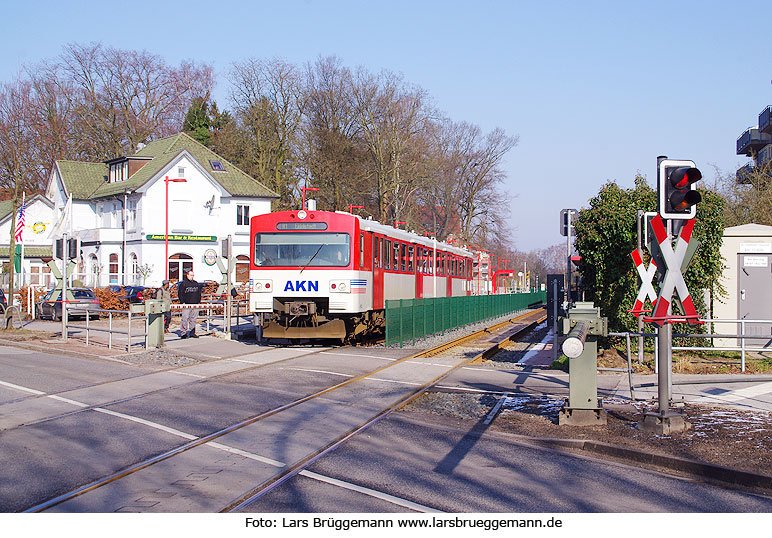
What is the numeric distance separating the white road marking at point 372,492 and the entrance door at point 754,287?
12726 mm

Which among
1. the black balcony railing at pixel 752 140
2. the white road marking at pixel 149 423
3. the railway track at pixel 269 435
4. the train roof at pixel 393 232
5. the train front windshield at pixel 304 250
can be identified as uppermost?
the black balcony railing at pixel 752 140

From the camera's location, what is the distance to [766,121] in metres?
69.8

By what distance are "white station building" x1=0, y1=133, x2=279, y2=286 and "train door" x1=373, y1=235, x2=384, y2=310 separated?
30.4 m

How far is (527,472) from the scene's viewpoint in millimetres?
7441

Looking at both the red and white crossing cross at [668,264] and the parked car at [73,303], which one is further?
the parked car at [73,303]

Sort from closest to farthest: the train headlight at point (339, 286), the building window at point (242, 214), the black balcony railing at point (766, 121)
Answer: the train headlight at point (339, 286) → the building window at point (242, 214) → the black balcony railing at point (766, 121)

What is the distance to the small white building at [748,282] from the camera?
16984mm

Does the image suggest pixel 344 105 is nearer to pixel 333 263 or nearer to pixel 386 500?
pixel 333 263

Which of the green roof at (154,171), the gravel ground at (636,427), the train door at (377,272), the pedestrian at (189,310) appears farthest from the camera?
the green roof at (154,171)

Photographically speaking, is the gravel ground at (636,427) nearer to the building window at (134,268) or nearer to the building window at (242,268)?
the building window at (242,268)

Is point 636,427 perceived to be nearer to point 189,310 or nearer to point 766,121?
point 189,310

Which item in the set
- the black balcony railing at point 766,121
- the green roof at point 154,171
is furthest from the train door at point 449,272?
the black balcony railing at point 766,121

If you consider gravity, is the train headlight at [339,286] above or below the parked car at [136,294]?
above

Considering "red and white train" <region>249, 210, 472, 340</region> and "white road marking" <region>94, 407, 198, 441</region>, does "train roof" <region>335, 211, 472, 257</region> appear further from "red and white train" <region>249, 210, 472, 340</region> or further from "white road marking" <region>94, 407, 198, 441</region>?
"white road marking" <region>94, 407, 198, 441</region>
